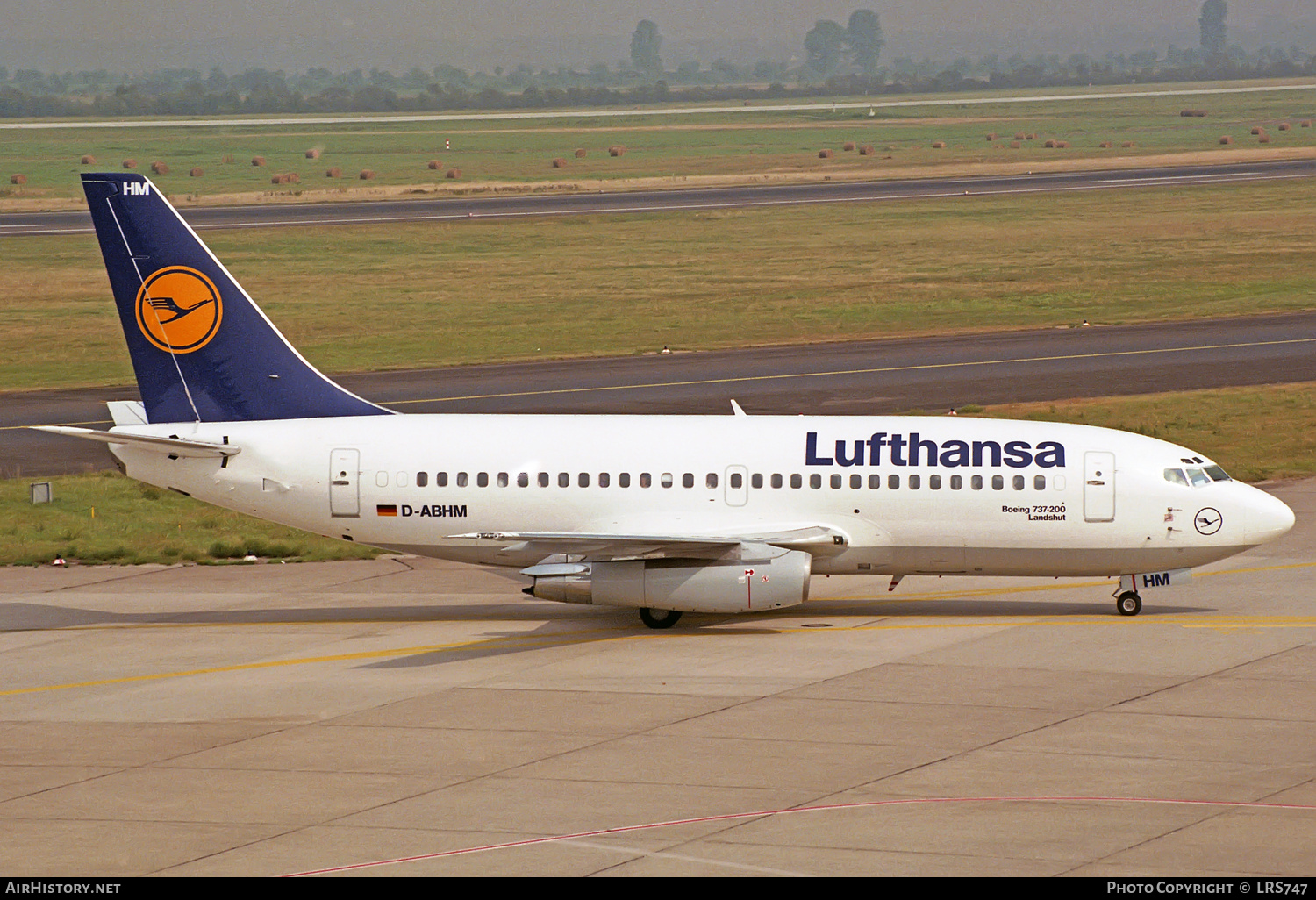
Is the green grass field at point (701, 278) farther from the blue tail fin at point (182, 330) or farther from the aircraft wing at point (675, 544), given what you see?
the aircraft wing at point (675, 544)

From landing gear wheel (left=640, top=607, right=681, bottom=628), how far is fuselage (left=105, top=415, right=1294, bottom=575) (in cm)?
156

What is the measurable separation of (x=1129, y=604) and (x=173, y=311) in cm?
2016

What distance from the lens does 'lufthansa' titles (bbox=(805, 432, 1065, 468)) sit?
3409 cm

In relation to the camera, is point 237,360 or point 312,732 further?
point 237,360

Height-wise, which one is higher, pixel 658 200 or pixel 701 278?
pixel 658 200

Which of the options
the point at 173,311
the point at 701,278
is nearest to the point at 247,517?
the point at 173,311

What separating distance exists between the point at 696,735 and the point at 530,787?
346 cm

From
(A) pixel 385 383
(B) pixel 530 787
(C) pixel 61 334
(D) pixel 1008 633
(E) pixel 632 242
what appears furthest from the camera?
(E) pixel 632 242

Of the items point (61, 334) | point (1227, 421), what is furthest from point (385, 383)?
point (1227, 421)

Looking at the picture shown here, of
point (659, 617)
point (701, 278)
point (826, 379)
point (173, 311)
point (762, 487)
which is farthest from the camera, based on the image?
point (701, 278)

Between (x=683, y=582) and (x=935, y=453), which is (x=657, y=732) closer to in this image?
(x=683, y=582)

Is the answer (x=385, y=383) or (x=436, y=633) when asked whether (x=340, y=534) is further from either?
(x=385, y=383)

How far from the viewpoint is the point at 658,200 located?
5413 inches

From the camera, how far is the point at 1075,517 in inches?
1332
